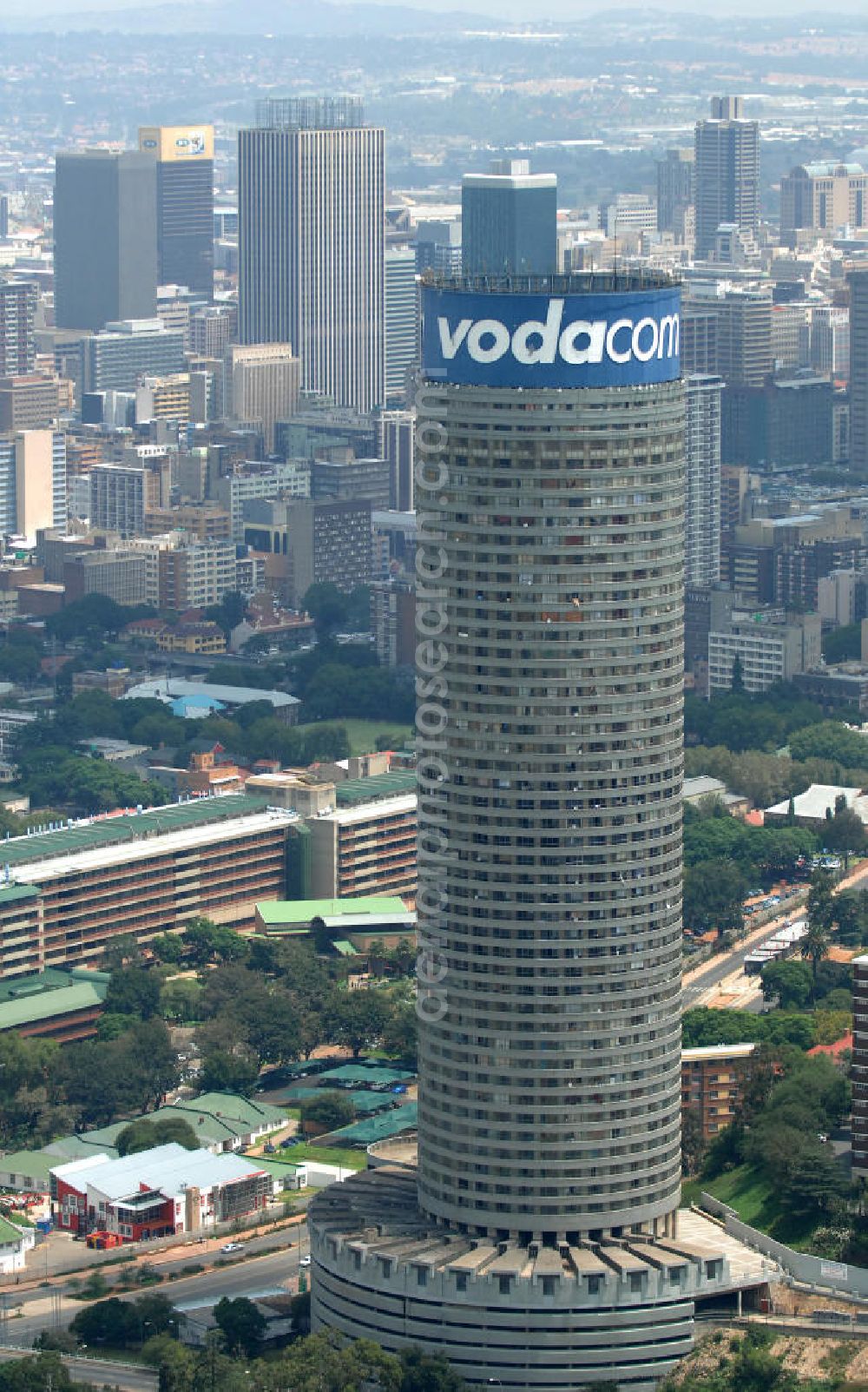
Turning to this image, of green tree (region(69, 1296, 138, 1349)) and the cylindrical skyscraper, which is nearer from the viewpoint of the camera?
the cylindrical skyscraper

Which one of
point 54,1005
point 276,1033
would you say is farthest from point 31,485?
point 276,1033

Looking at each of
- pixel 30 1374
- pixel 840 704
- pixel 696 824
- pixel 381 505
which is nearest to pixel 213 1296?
pixel 30 1374

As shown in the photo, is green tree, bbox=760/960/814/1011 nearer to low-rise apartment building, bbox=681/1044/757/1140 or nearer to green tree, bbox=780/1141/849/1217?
low-rise apartment building, bbox=681/1044/757/1140

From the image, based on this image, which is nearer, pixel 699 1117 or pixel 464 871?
pixel 464 871

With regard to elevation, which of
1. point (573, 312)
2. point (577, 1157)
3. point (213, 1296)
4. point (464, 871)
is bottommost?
point (213, 1296)

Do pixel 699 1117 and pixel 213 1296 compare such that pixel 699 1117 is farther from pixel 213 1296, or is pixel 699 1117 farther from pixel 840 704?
Result: pixel 840 704

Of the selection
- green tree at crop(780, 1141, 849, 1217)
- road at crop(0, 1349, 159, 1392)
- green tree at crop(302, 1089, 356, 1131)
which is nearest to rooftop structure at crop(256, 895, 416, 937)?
green tree at crop(302, 1089, 356, 1131)

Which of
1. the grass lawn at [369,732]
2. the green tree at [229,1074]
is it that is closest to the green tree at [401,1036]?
the green tree at [229,1074]
